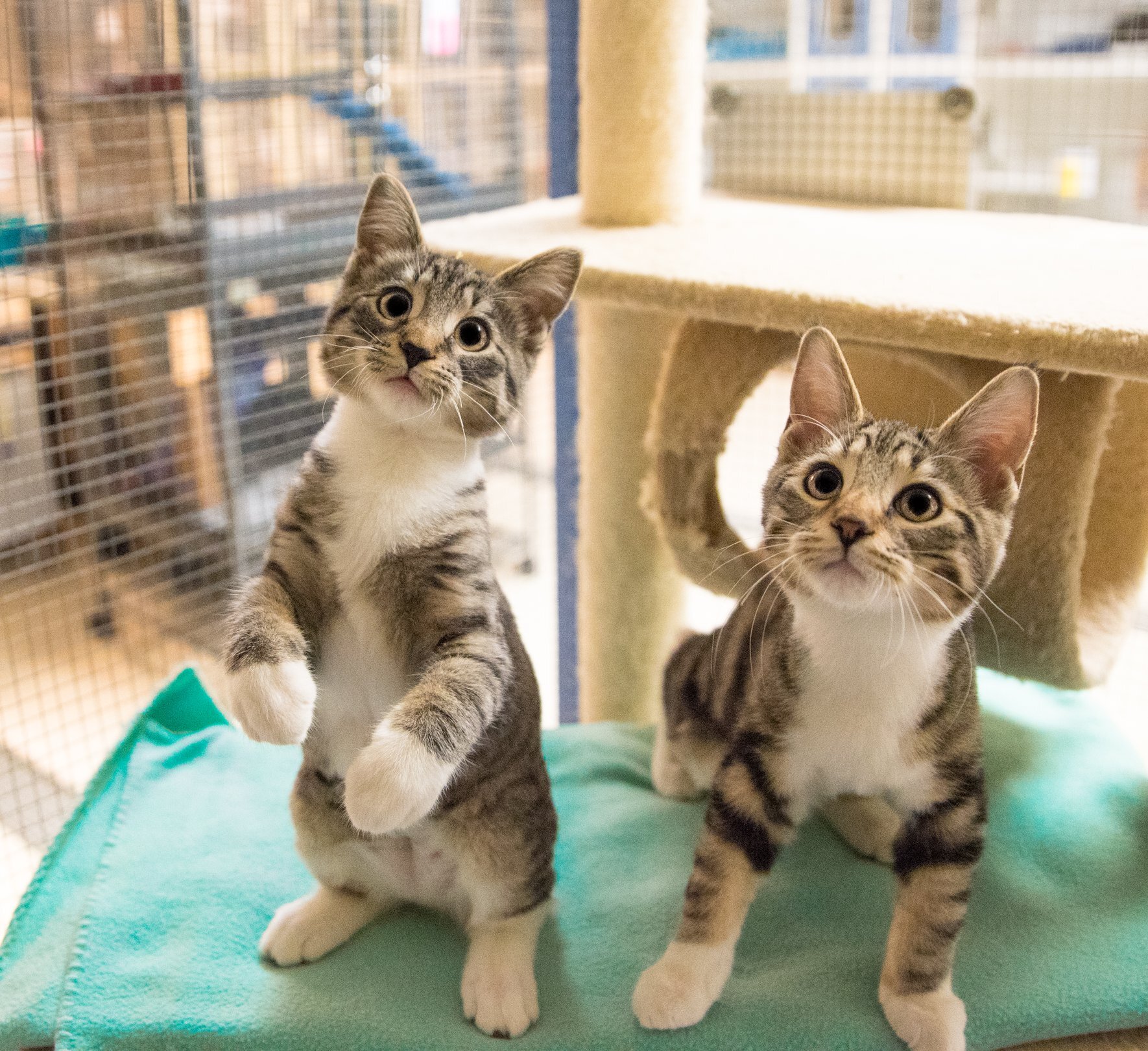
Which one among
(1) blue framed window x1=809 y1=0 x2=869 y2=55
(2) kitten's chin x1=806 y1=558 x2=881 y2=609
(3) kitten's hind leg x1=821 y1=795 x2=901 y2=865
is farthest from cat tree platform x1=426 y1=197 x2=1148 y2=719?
(1) blue framed window x1=809 y1=0 x2=869 y2=55

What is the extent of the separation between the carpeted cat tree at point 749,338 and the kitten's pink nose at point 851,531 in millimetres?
281

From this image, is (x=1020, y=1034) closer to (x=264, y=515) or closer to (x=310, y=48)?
(x=264, y=515)

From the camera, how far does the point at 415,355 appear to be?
3.42 ft

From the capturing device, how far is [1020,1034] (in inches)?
42.8

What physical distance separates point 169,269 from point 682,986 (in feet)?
4.91

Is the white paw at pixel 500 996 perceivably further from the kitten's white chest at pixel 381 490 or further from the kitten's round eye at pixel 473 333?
the kitten's round eye at pixel 473 333

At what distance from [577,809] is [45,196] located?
1.28 meters

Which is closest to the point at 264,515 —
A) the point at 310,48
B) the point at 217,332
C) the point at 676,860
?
the point at 217,332

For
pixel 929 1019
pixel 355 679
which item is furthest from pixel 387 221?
pixel 929 1019

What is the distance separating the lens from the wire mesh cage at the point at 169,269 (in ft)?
5.95

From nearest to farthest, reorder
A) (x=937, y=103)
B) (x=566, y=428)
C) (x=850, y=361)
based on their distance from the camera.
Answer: (x=850, y=361) < (x=937, y=103) < (x=566, y=428)

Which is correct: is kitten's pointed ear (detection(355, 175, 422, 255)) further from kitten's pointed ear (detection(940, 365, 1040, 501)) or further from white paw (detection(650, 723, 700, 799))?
white paw (detection(650, 723, 700, 799))

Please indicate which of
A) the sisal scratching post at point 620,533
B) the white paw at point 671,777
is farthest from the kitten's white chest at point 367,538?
the sisal scratching post at point 620,533

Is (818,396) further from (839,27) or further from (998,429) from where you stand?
(839,27)
